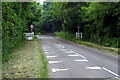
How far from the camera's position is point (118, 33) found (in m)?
Result: 22.6

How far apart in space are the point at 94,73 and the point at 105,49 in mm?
10397

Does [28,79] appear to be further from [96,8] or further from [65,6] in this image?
[65,6]

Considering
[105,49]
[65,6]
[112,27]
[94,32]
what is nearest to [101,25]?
[112,27]

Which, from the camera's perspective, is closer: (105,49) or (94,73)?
(94,73)

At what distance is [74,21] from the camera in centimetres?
3478

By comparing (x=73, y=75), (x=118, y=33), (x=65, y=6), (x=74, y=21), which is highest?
(x=65, y=6)

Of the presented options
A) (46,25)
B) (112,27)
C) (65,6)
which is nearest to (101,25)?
(112,27)

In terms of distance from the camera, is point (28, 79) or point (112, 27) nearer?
point (28, 79)

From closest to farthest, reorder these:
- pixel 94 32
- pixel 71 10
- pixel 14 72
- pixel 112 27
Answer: pixel 14 72
pixel 112 27
pixel 94 32
pixel 71 10

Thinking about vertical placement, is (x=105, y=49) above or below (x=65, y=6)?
below

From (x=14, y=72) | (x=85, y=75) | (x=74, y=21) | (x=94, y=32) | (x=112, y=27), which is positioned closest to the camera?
(x=14, y=72)

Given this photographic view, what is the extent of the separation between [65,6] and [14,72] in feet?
86.4

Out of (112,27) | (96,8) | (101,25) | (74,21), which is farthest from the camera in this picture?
(74,21)

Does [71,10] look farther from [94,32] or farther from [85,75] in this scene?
[85,75]
